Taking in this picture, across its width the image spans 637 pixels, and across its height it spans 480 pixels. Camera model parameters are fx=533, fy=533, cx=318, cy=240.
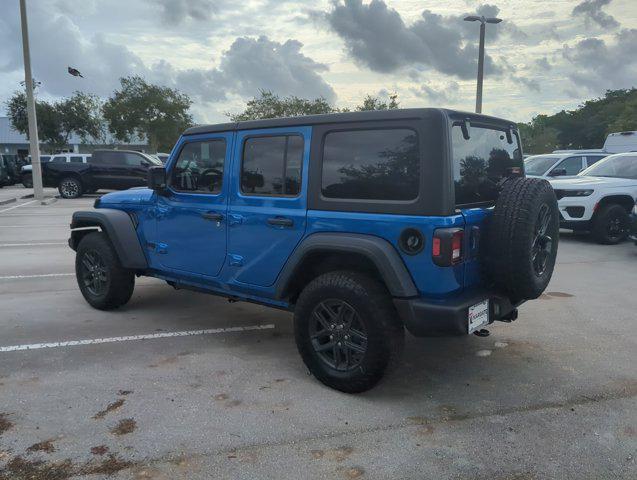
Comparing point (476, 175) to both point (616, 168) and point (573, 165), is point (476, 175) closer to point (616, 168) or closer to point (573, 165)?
point (616, 168)

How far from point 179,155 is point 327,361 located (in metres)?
2.35

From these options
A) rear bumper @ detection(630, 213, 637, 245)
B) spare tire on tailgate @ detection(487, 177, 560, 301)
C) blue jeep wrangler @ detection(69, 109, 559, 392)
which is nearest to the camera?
blue jeep wrangler @ detection(69, 109, 559, 392)

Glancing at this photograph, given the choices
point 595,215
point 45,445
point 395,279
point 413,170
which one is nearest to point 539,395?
point 395,279

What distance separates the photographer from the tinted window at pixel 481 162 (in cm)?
346

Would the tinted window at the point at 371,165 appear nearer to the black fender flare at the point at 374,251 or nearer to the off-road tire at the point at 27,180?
the black fender flare at the point at 374,251

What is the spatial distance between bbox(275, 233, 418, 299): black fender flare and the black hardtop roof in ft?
2.55

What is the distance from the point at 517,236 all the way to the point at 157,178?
3049 mm

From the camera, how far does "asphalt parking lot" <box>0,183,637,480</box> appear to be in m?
2.82

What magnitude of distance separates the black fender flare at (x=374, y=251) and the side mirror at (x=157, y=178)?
176 cm

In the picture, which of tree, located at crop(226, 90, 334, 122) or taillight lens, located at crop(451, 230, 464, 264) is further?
tree, located at crop(226, 90, 334, 122)

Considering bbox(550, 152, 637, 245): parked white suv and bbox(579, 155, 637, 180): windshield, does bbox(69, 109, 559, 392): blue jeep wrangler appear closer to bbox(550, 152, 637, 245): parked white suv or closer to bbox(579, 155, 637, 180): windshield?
bbox(550, 152, 637, 245): parked white suv

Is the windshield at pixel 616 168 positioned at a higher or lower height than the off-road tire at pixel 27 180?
higher

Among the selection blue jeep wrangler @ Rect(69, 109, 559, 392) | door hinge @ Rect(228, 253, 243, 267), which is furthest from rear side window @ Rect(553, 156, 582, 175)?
door hinge @ Rect(228, 253, 243, 267)

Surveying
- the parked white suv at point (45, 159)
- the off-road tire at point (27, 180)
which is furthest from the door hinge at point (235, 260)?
the off-road tire at point (27, 180)
